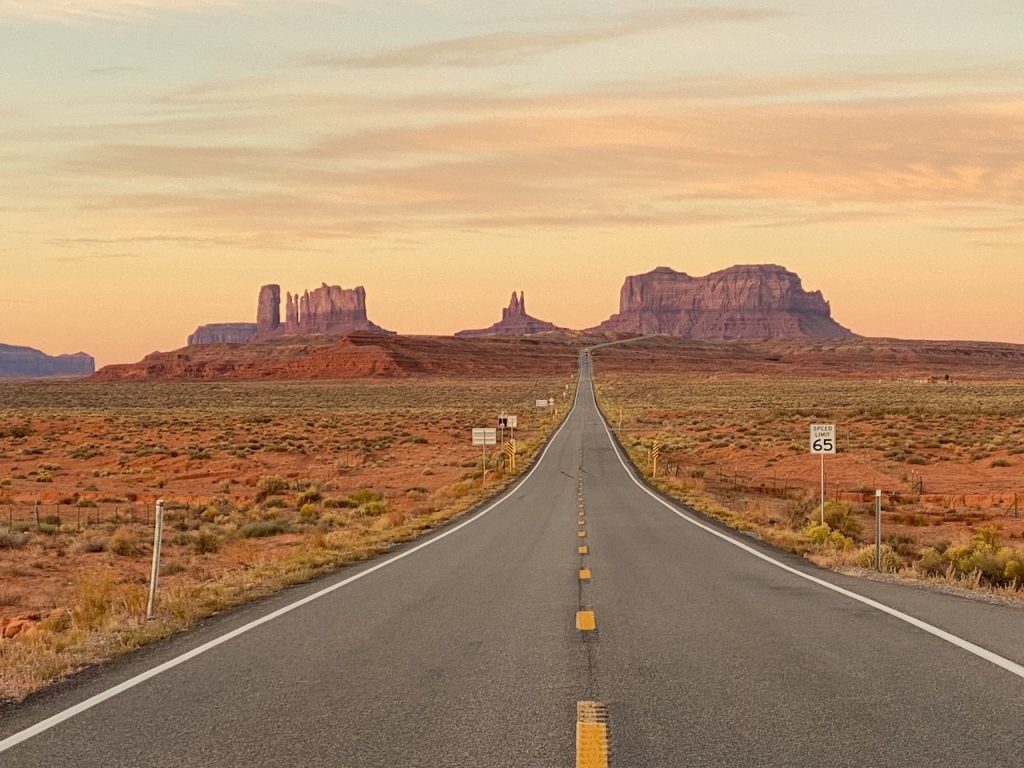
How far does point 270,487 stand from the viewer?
117 ft

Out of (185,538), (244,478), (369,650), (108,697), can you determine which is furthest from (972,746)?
(244,478)

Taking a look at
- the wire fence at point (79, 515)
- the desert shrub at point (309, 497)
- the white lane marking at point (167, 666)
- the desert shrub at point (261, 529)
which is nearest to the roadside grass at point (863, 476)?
the white lane marking at point (167, 666)

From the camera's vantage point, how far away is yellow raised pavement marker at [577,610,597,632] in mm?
9336

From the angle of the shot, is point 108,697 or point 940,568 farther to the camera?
point 940,568

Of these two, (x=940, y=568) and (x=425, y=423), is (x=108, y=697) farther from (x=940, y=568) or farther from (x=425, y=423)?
(x=425, y=423)

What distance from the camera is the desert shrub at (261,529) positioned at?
79.3ft

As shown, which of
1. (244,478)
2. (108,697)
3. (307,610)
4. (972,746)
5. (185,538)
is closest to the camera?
(972,746)

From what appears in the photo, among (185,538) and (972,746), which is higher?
(972,746)

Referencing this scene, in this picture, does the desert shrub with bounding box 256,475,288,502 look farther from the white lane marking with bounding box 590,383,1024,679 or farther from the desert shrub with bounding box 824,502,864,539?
the desert shrub with bounding box 824,502,864,539

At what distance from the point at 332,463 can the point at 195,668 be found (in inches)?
1611

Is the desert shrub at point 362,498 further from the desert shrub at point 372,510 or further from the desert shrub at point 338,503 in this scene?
the desert shrub at point 372,510

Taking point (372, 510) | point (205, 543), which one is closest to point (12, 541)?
point (205, 543)

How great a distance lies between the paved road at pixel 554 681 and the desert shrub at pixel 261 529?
1185cm

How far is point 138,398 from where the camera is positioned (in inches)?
4781
